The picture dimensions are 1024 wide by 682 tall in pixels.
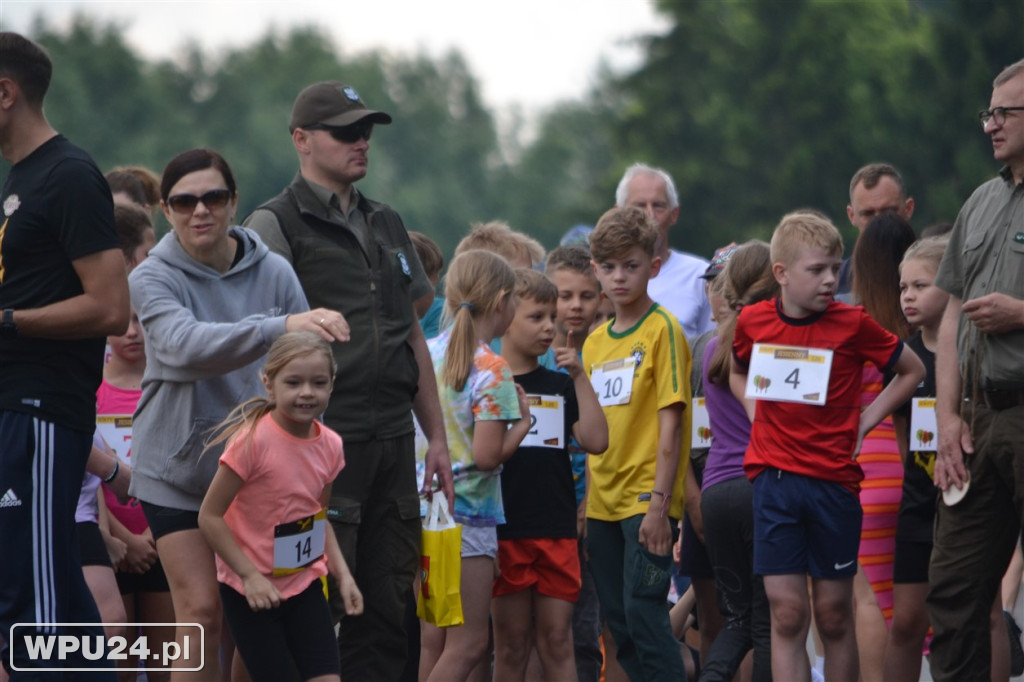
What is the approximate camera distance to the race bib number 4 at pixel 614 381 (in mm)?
7633

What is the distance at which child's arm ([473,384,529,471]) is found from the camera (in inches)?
285

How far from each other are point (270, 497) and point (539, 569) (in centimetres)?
189

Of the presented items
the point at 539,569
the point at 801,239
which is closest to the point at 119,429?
the point at 539,569

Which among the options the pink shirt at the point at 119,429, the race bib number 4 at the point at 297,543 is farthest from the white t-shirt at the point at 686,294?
the race bib number 4 at the point at 297,543

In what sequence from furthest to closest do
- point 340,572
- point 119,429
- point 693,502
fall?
point 693,502, point 119,429, point 340,572

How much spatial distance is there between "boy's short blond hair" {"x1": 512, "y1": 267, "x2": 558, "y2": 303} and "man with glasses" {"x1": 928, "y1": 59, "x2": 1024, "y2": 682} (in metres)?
1.78

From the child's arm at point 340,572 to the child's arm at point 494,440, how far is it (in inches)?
43.6

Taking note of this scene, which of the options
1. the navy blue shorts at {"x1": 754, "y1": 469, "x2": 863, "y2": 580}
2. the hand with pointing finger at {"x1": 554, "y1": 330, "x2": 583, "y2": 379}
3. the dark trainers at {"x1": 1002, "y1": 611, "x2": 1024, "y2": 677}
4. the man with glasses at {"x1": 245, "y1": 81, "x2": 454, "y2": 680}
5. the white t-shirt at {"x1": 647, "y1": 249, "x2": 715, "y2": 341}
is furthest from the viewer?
the white t-shirt at {"x1": 647, "y1": 249, "x2": 715, "y2": 341}

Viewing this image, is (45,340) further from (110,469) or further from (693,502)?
(693,502)

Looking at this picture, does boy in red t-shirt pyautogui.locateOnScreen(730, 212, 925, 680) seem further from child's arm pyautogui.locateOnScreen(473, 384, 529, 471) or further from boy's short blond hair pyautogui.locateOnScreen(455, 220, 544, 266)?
boy's short blond hair pyautogui.locateOnScreen(455, 220, 544, 266)

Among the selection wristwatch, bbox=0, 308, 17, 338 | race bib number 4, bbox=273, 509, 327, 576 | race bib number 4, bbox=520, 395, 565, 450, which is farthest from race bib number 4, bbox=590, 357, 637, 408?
wristwatch, bbox=0, 308, 17, 338

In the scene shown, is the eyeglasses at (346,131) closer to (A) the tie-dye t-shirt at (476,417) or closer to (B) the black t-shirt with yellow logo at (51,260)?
(A) the tie-dye t-shirt at (476,417)

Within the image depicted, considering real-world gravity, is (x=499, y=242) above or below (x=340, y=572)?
above

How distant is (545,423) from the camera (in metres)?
7.66
